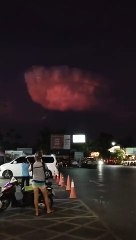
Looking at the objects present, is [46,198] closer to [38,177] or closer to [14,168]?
[38,177]

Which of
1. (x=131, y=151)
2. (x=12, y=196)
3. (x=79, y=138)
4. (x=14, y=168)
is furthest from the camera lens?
(x=79, y=138)

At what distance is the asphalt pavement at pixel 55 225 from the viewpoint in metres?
9.75

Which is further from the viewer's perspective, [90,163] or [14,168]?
[90,163]

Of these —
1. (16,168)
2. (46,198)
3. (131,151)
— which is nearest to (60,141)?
(131,151)

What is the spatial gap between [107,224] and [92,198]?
22.6 feet

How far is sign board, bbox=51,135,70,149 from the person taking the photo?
99062 millimetres

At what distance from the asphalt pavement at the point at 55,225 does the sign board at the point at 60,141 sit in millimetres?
84588

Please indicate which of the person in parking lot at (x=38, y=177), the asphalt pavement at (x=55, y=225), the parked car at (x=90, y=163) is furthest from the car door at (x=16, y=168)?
the parked car at (x=90, y=163)

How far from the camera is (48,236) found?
9.73 metres

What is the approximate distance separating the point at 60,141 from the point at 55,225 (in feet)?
291

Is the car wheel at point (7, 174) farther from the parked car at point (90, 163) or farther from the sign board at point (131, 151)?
the sign board at point (131, 151)

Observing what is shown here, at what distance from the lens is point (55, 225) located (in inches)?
436

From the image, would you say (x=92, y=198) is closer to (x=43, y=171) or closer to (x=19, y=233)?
(x=43, y=171)

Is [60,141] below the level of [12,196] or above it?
above
